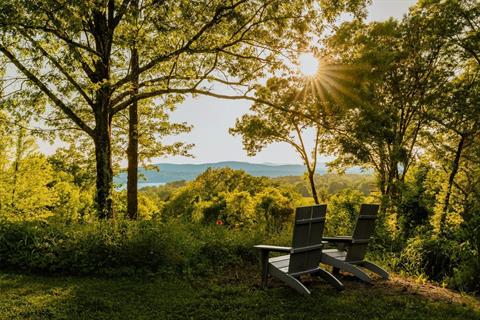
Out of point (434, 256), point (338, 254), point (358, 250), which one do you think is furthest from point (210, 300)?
point (434, 256)

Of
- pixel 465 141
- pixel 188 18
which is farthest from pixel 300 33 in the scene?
pixel 465 141

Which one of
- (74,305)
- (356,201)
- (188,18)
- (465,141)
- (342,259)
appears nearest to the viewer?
(74,305)

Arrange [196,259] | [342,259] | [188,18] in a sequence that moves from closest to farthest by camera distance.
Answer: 1. [342,259]
2. [196,259]
3. [188,18]

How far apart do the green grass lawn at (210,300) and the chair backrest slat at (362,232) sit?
1.64 ft

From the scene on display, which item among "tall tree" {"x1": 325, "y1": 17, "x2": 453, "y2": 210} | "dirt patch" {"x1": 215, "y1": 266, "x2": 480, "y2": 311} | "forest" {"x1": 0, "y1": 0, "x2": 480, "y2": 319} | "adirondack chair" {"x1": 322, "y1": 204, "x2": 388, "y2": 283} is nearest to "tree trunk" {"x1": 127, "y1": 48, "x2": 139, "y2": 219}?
"forest" {"x1": 0, "y1": 0, "x2": 480, "y2": 319}

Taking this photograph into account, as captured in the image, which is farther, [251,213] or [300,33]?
[251,213]

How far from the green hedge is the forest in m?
0.02

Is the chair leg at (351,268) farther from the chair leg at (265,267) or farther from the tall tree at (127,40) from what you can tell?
the tall tree at (127,40)

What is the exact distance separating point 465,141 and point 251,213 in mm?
11275

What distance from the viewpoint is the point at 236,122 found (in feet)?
62.4

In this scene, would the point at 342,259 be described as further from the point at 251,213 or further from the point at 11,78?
the point at 251,213

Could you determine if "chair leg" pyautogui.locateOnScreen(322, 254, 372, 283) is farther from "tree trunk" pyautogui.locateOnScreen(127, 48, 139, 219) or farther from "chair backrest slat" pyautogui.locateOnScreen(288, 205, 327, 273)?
"tree trunk" pyautogui.locateOnScreen(127, 48, 139, 219)

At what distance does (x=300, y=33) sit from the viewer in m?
9.52

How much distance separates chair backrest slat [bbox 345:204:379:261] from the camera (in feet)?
19.8
